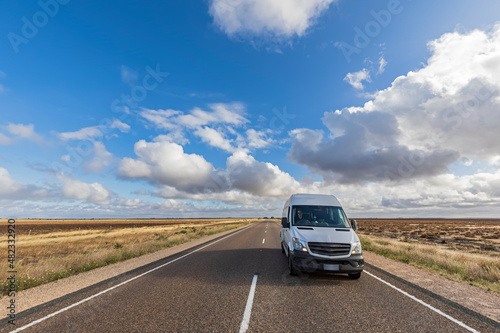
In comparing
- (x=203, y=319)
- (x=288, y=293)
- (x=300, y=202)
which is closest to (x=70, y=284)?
(x=203, y=319)

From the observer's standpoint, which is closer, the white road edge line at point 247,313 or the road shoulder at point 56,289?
the white road edge line at point 247,313

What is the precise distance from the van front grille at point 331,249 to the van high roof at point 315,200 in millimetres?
2241

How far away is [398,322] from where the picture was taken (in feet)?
14.8

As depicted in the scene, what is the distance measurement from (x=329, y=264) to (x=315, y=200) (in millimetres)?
2914

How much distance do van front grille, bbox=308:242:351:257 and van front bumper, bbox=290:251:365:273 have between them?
0.16 m

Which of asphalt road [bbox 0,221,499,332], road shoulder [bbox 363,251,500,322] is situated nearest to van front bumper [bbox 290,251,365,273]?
asphalt road [bbox 0,221,499,332]

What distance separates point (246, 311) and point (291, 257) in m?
2.90

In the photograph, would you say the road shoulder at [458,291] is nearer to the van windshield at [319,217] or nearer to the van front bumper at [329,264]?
the van front bumper at [329,264]

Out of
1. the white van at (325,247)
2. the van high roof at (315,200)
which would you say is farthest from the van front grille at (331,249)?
the van high roof at (315,200)

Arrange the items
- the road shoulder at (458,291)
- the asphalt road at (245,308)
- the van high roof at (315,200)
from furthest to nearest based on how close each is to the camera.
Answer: the van high roof at (315,200) → the road shoulder at (458,291) → the asphalt road at (245,308)

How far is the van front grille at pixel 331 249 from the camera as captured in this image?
7.13 metres

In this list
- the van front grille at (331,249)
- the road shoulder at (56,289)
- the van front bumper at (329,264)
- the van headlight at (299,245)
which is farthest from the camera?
the van headlight at (299,245)

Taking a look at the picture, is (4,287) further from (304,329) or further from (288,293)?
(304,329)

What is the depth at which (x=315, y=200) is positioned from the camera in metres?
9.55
